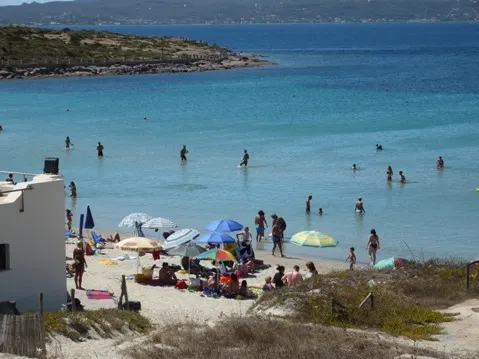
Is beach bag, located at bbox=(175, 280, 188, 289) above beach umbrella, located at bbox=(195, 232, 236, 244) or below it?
below

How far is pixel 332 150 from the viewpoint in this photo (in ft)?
147

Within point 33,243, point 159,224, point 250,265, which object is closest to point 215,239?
point 250,265

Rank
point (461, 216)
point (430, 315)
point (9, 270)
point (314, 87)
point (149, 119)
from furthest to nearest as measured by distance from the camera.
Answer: point (314, 87) < point (149, 119) < point (461, 216) < point (9, 270) < point (430, 315)

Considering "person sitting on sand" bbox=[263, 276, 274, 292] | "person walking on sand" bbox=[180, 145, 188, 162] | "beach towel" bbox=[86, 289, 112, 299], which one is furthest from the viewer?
"person walking on sand" bbox=[180, 145, 188, 162]

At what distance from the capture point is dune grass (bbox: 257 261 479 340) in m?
16.0

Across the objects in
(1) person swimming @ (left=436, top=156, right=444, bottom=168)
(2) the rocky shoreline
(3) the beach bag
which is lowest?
(3) the beach bag

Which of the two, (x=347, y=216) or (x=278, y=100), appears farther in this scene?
(x=278, y=100)

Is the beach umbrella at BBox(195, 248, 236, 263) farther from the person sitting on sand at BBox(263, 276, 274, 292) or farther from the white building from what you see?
the white building

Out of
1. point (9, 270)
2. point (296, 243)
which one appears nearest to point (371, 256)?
point (296, 243)

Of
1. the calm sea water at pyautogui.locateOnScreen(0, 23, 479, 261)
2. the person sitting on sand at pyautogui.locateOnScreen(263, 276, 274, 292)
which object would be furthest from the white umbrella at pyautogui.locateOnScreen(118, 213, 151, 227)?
the person sitting on sand at pyautogui.locateOnScreen(263, 276, 274, 292)

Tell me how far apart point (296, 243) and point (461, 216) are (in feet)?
26.1

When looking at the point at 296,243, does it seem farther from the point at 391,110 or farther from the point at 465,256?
the point at 391,110

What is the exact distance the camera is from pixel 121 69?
93312 mm

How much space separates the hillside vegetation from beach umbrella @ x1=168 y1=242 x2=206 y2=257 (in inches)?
2806
